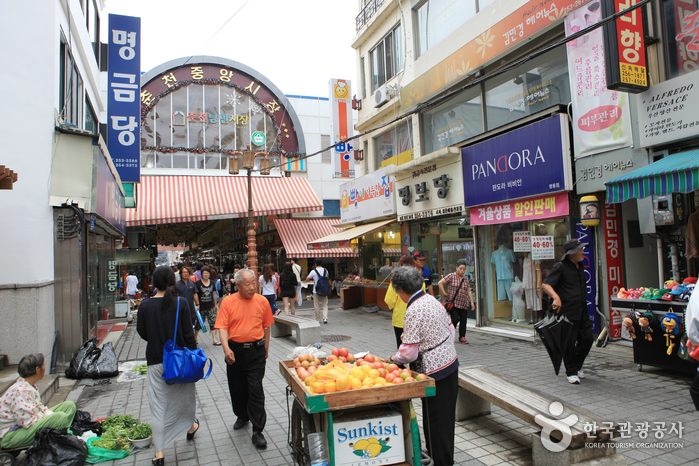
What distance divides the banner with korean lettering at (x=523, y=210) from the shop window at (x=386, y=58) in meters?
6.25

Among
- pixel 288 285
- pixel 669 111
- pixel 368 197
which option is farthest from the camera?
pixel 368 197

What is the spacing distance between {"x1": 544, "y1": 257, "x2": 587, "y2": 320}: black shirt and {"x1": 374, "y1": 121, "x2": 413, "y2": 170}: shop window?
877 centimetres

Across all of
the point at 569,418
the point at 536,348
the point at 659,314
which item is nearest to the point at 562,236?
the point at 536,348

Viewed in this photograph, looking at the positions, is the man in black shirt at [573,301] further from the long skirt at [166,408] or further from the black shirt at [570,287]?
the long skirt at [166,408]

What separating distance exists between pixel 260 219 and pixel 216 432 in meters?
21.0

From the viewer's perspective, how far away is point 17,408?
396cm

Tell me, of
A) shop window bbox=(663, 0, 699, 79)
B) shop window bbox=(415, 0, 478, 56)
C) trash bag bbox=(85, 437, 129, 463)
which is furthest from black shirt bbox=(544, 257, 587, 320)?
shop window bbox=(415, 0, 478, 56)

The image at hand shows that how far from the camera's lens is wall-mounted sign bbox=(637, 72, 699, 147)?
6473 millimetres

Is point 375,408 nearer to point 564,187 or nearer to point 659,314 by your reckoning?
point 659,314

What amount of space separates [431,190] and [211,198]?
12.3m

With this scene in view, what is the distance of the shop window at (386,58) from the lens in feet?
48.3

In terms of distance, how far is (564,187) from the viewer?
8.37 metres

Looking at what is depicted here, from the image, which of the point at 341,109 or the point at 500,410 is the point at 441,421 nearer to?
the point at 500,410

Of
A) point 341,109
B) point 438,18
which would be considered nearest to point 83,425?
point 438,18
